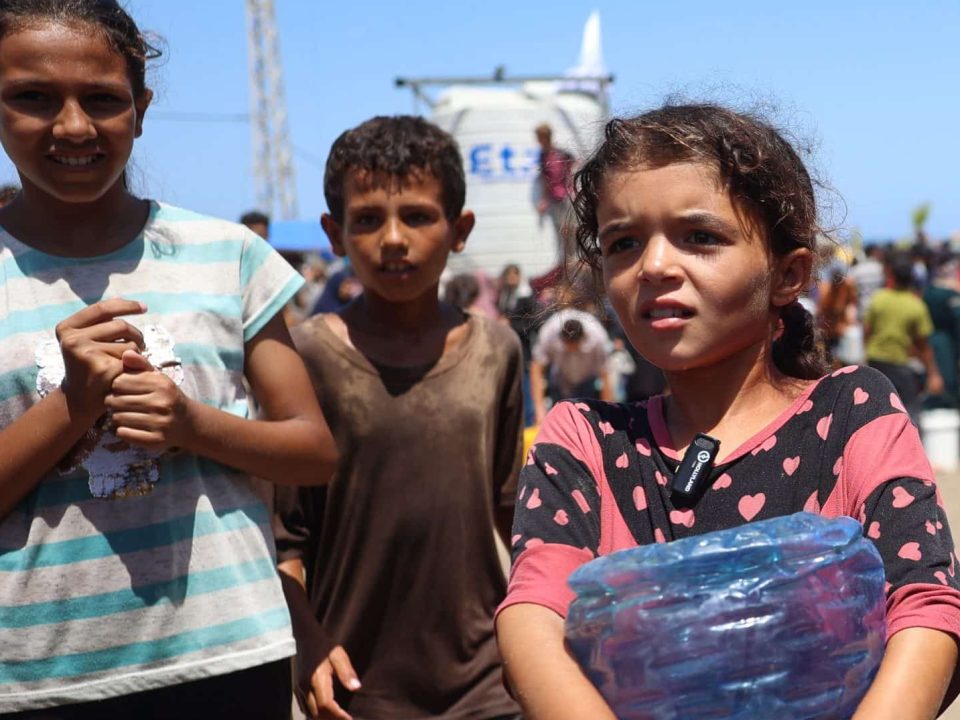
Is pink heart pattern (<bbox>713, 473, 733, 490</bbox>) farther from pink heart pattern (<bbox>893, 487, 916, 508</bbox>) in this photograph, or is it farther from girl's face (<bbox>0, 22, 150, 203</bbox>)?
girl's face (<bbox>0, 22, 150, 203</bbox>)

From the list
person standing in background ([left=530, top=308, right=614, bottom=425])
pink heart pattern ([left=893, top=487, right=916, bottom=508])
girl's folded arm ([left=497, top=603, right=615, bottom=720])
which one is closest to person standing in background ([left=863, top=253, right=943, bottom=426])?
person standing in background ([left=530, top=308, right=614, bottom=425])

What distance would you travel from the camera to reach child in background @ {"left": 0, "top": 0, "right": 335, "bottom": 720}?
202 cm

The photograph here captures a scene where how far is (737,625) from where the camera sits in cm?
143

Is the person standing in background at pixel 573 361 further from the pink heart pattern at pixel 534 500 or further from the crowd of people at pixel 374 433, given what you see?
the pink heart pattern at pixel 534 500

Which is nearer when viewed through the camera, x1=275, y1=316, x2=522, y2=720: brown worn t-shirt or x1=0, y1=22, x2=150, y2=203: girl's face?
x1=0, y1=22, x2=150, y2=203: girl's face

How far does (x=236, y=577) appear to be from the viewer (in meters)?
2.16

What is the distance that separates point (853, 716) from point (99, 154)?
1542 mm

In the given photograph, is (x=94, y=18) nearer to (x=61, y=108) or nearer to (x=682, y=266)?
(x=61, y=108)

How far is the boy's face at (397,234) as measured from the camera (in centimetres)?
298

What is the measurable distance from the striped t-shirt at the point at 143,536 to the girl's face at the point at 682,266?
0.75m

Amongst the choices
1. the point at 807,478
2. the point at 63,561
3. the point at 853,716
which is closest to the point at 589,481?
the point at 807,478

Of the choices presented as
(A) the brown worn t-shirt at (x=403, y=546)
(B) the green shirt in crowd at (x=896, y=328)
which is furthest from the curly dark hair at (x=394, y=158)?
(B) the green shirt in crowd at (x=896, y=328)

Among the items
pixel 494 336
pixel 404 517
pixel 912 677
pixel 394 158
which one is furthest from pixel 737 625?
pixel 394 158

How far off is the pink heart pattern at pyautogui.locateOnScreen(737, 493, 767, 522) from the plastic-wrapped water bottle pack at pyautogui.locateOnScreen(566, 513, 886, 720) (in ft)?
0.65
